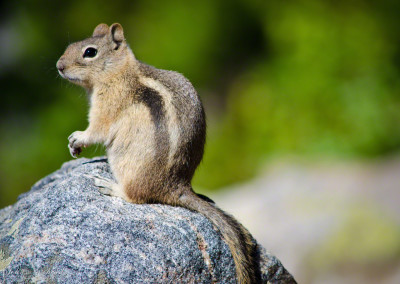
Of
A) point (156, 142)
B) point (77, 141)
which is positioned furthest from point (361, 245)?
point (77, 141)

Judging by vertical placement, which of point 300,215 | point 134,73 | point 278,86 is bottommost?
point 134,73

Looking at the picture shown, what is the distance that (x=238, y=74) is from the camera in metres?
13.3

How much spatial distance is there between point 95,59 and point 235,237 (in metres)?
2.19

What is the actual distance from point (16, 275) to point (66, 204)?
60 centimetres

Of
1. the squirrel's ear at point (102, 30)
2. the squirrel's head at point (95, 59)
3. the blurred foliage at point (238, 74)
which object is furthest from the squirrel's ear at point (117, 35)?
the blurred foliage at point (238, 74)

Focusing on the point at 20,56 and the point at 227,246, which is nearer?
the point at 227,246

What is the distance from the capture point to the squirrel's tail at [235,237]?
4.37 metres

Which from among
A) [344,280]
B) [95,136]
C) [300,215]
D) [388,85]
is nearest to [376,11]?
[388,85]

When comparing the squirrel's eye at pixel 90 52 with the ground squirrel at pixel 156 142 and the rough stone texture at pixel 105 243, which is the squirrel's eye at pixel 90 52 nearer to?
the ground squirrel at pixel 156 142

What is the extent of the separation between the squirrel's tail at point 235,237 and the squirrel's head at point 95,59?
149cm

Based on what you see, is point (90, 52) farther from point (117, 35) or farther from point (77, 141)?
point (77, 141)

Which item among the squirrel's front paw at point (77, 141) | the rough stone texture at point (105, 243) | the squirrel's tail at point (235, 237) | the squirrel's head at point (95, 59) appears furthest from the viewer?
the squirrel's head at point (95, 59)

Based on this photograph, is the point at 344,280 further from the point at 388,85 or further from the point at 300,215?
the point at 388,85

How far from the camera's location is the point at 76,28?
1316cm
